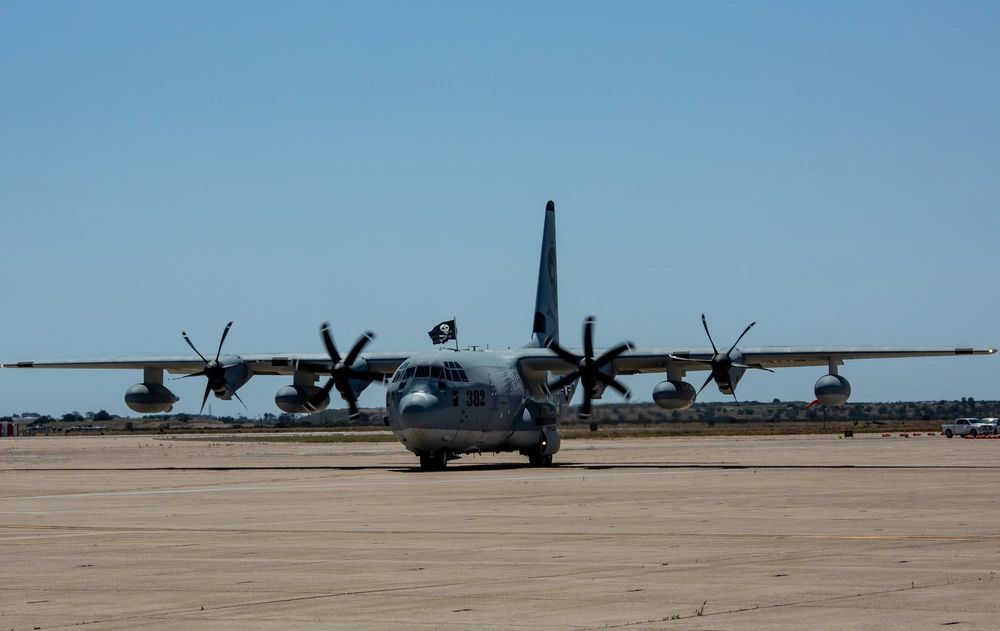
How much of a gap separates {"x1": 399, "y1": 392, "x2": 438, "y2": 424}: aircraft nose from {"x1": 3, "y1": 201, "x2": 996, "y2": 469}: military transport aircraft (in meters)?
0.03

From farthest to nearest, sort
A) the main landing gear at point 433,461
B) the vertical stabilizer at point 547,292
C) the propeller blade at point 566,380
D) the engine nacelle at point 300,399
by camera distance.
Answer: the vertical stabilizer at point 547,292, the engine nacelle at point 300,399, the propeller blade at point 566,380, the main landing gear at point 433,461

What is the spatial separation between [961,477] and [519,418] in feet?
51.1

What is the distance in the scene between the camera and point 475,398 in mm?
38250

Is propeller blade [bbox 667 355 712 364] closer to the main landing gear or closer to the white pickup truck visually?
the main landing gear

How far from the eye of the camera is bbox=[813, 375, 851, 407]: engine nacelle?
3888cm

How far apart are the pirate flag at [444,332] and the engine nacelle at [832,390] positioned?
12.6m

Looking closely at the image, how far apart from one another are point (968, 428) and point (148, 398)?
60487 mm

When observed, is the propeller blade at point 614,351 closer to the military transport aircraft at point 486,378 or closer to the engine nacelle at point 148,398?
the military transport aircraft at point 486,378

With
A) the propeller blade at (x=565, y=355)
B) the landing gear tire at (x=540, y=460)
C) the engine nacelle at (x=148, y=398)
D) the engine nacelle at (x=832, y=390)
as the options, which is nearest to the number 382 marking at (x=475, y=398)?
the propeller blade at (x=565, y=355)

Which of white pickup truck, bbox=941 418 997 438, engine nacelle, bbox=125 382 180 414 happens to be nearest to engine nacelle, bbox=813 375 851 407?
engine nacelle, bbox=125 382 180 414

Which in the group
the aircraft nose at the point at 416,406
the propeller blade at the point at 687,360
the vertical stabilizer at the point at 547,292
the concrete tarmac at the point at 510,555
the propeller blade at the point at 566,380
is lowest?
the concrete tarmac at the point at 510,555

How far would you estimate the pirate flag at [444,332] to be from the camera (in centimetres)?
4350

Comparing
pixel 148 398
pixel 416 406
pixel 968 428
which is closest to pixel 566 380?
pixel 416 406

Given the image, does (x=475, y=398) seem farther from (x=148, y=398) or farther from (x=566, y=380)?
(x=148, y=398)
